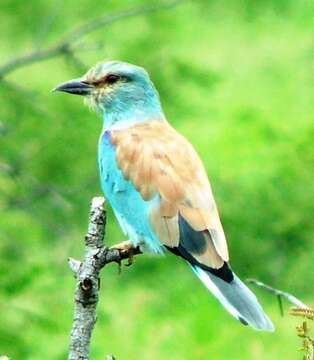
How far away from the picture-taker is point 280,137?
33.4 ft

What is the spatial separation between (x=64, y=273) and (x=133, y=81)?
209 cm

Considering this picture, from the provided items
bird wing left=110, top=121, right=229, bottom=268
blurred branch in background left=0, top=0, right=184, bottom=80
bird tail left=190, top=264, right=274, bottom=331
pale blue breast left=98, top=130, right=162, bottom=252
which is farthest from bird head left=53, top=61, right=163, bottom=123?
blurred branch in background left=0, top=0, right=184, bottom=80

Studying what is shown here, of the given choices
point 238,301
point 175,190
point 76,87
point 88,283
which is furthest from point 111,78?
point 88,283

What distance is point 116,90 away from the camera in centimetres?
754

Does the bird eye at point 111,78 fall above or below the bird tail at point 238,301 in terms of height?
above

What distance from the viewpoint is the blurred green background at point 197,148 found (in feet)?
29.0

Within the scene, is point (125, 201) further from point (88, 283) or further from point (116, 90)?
point (88, 283)

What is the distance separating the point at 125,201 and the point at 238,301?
111cm

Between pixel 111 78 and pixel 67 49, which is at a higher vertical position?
pixel 67 49

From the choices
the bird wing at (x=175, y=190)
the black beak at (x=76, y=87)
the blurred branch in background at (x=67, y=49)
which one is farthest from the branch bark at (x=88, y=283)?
the blurred branch in background at (x=67, y=49)

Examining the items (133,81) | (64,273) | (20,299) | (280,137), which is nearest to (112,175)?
(133,81)

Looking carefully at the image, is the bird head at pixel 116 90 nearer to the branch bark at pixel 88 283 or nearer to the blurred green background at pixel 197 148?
the blurred green background at pixel 197 148

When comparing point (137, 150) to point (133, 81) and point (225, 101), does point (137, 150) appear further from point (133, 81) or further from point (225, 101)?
point (225, 101)

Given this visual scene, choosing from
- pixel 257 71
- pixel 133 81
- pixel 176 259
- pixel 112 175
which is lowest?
pixel 112 175
